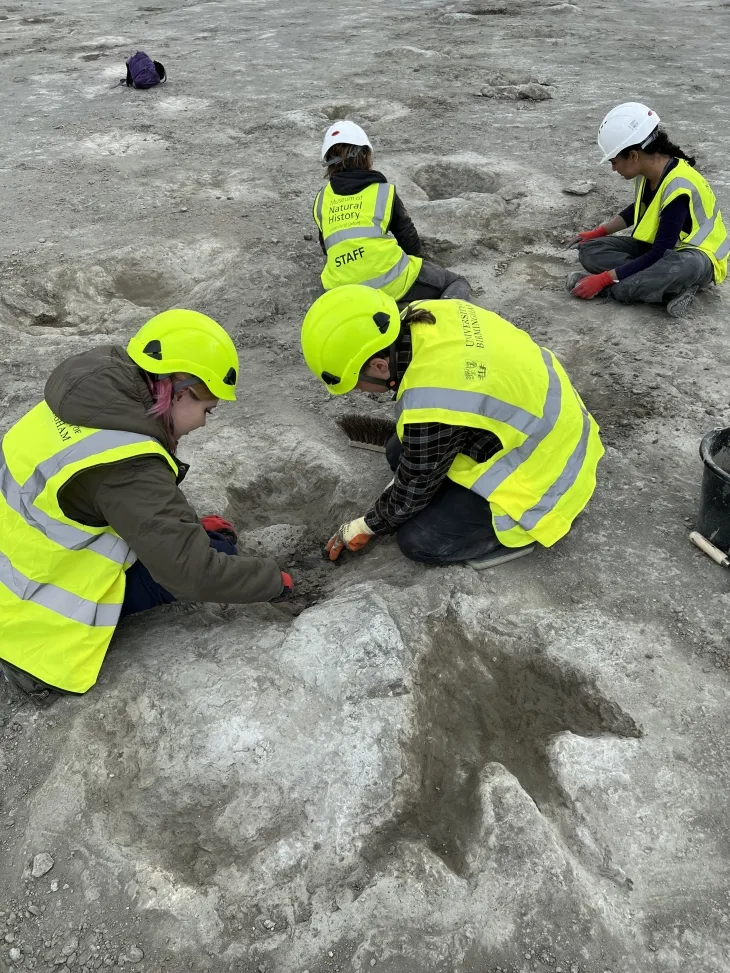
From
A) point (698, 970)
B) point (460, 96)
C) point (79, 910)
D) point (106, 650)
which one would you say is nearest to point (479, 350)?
point (106, 650)

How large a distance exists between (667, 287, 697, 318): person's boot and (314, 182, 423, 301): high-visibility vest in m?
1.61

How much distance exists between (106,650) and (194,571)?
0.51m

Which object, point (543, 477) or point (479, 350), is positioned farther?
point (543, 477)

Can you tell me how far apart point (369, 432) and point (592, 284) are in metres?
1.92

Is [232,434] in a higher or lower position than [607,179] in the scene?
lower

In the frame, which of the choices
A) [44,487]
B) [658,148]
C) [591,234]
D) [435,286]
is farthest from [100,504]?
[591,234]

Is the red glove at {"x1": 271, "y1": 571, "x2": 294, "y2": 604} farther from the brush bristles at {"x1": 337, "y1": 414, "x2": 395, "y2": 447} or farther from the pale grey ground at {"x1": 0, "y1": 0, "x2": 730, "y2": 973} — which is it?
the brush bristles at {"x1": 337, "y1": 414, "x2": 395, "y2": 447}

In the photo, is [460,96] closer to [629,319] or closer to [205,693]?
[629,319]

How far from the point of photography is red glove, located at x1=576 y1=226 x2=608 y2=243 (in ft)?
17.3

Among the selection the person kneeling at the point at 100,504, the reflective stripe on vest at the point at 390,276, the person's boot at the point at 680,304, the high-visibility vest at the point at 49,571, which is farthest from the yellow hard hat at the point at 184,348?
the person's boot at the point at 680,304

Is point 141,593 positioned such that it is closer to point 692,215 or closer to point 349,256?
point 349,256

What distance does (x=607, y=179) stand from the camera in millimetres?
6277

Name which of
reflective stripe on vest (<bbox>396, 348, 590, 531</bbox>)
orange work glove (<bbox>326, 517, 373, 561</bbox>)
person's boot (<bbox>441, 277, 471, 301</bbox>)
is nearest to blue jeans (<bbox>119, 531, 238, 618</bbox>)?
orange work glove (<bbox>326, 517, 373, 561</bbox>)

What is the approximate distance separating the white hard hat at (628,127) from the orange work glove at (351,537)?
9.48 feet
